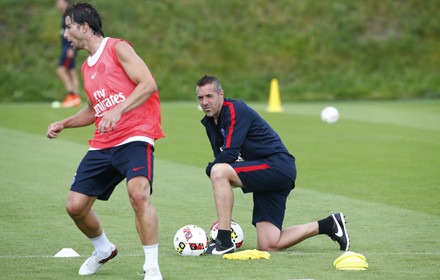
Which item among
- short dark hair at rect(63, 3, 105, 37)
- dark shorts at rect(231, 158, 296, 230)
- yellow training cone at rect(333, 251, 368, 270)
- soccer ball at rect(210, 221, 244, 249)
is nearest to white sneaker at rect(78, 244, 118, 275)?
soccer ball at rect(210, 221, 244, 249)

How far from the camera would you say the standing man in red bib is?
717 centimetres

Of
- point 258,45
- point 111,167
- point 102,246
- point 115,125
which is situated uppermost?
point 115,125

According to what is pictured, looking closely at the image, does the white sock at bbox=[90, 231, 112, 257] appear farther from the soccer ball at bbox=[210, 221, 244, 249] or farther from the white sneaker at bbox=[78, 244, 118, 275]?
the soccer ball at bbox=[210, 221, 244, 249]

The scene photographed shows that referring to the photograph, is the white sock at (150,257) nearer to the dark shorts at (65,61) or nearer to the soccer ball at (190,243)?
the soccer ball at (190,243)

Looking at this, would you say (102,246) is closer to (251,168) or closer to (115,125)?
(115,125)

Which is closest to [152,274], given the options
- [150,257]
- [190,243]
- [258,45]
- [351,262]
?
[150,257]

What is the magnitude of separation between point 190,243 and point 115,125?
1.61 metres

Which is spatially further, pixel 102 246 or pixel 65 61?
pixel 65 61

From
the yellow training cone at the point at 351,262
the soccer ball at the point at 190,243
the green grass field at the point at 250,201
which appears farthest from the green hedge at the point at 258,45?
the yellow training cone at the point at 351,262

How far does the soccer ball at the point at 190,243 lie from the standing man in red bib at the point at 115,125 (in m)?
0.82

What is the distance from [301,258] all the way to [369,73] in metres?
28.0

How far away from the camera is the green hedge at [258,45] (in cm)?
3272

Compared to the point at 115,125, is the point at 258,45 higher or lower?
Answer: lower

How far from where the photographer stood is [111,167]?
7441 millimetres
